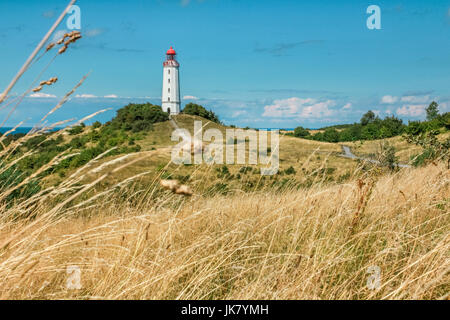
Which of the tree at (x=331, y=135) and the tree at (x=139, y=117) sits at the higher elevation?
the tree at (x=139, y=117)

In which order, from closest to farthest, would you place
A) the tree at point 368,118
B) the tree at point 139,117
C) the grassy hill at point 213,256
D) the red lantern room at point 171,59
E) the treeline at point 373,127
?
the grassy hill at point 213,256
the treeline at point 373,127
the tree at point 368,118
the tree at point 139,117
the red lantern room at point 171,59

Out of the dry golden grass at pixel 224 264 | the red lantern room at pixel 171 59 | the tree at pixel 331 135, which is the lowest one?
the dry golden grass at pixel 224 264

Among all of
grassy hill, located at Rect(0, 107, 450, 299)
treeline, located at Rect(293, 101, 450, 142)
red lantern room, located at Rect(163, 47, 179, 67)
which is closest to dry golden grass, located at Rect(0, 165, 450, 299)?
grassy hill, located at Rect(0, 107, 450, 299)

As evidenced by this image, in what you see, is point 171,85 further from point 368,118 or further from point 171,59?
point 368,118

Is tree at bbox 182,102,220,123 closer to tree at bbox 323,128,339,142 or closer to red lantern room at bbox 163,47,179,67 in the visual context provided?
red lantern room at bbox 163,47,179,67

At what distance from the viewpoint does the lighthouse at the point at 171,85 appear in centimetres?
5806

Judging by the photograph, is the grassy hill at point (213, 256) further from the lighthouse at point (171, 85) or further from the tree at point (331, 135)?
the lighthouse at point (171, 85)

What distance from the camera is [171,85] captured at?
5922 centimetres

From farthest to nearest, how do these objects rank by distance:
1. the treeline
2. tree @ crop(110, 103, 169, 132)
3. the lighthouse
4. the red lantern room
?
1. the lighthouse
2. the red lantern room
3. tree @ crop(110, 103, 169, 132)
4. the treeline

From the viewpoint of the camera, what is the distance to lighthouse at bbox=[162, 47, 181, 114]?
58062 millimetres

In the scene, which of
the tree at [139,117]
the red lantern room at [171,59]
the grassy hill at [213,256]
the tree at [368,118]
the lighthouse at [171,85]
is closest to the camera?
the grassy hill at [213,256]

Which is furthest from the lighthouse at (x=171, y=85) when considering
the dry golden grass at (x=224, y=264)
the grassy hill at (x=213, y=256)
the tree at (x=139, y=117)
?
the dry golden grass at (x=224, y=264)

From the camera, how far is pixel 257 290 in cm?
194
